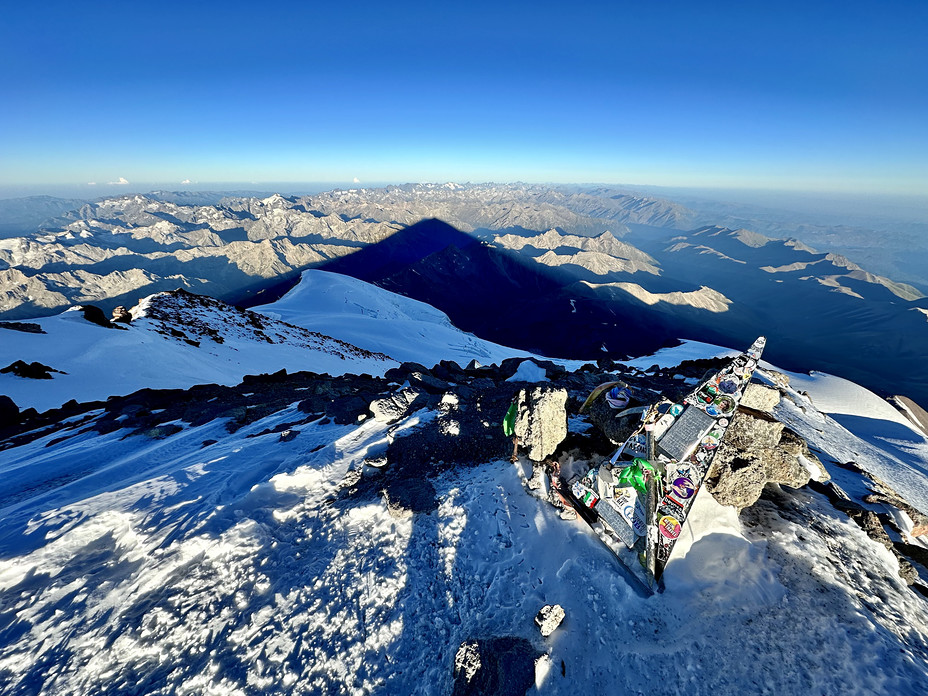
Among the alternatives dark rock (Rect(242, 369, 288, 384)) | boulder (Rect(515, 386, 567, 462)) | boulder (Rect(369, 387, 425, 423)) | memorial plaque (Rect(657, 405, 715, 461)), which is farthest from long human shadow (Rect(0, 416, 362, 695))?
dark rock (Rect(242, 369, 288, 384))

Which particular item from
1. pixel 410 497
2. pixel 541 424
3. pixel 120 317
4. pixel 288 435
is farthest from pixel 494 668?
pixel 120 317

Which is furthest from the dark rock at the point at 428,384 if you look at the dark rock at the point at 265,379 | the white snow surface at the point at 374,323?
the white snow surface at the point at 374,323

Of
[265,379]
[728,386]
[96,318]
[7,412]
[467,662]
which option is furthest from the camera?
[96,318]

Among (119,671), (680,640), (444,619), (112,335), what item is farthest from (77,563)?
(112,335)

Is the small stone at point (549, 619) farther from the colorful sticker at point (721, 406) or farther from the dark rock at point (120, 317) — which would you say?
the dark rock at point (120, 317)

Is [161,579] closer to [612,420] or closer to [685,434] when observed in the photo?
[612,420]

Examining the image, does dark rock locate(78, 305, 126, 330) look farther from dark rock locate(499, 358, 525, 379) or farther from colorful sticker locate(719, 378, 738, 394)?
colorful sticker locate(719, 378, 738, 394)

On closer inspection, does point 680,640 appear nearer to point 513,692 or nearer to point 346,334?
point 513,692
